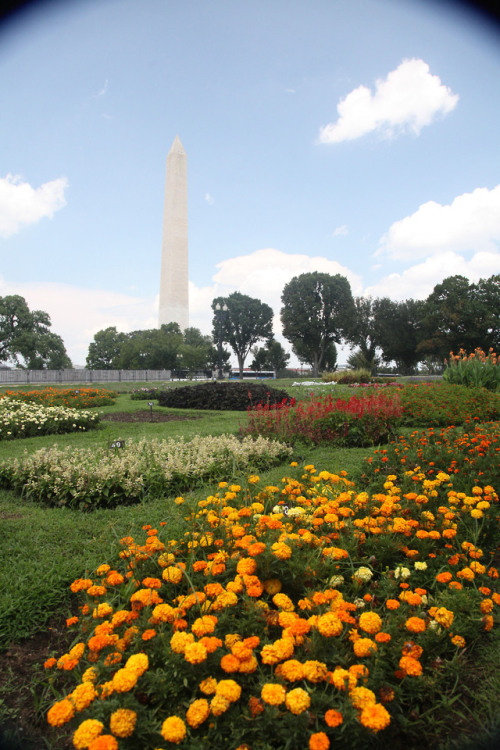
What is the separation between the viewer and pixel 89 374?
41.5 m

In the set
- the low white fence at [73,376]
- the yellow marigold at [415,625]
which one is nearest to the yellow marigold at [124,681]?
the yellow marigold at [415,625]

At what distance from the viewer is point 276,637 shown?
1711 millimetres

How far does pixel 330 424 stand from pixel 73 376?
124 ft

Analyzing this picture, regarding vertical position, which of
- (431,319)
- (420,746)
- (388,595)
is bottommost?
(420,746)

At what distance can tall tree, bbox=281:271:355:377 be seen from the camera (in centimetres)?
4447

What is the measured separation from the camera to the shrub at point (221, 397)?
1183cm

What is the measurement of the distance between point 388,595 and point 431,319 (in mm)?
A: 42136

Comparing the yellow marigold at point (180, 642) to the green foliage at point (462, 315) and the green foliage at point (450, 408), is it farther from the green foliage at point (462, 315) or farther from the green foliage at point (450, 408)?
the green foliage at point (462, 315)

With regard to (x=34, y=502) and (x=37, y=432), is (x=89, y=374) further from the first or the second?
(x=34, y=502)

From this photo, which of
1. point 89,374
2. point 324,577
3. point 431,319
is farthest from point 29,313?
point 324,577

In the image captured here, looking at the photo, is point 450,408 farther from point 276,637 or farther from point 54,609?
point 54,609

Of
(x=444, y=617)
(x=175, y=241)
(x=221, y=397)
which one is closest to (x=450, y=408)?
(x=221, y=397)

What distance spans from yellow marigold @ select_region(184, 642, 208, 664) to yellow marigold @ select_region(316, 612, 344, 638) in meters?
0.39

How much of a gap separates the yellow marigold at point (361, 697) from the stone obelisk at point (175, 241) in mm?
49257
